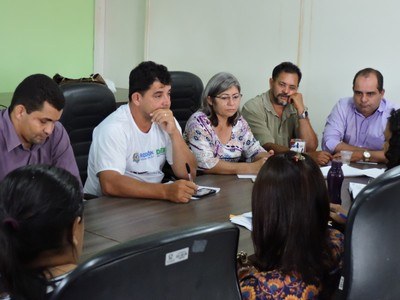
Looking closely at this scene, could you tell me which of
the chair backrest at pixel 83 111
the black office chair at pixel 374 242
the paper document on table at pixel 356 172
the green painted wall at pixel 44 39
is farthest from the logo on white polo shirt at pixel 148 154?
the green painted wall at pixel 44 39

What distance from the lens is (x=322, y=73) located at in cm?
467

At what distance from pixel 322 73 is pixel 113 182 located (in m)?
2.51

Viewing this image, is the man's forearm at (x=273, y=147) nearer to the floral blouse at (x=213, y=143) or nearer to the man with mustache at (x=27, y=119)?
the floral blouse at (x=213, y=143)

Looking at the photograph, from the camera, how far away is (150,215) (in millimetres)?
2410

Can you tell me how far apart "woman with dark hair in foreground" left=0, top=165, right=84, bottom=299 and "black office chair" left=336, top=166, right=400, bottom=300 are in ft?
2.52

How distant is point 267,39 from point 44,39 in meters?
2.01

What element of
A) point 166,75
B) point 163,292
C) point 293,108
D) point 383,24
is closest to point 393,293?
point 163,292

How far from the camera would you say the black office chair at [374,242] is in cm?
161

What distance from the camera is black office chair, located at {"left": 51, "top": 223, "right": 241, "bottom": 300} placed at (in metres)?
1.16

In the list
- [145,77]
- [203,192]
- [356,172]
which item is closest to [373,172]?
[356,172]

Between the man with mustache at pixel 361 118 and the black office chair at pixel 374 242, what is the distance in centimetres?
214

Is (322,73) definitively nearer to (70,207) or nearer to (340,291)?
(340,291)

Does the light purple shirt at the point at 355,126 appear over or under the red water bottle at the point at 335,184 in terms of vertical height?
over

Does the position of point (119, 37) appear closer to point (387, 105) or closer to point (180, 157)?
point (387, 105)
